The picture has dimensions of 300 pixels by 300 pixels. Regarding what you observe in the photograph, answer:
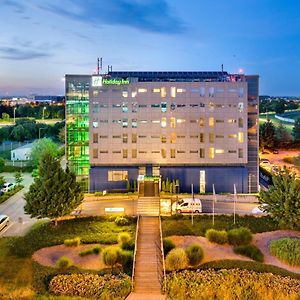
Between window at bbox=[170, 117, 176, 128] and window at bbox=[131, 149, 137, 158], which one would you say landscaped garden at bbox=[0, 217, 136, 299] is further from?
window at bbox=[170, 117, 176, 128]

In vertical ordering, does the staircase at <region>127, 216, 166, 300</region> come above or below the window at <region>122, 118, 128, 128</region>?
below

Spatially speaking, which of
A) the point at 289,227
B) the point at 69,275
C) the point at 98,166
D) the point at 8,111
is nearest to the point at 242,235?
the point at 289,227

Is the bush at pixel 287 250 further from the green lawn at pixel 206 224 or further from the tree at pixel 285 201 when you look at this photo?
the green lawn at pixel 206 224

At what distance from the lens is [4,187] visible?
44.1 meters

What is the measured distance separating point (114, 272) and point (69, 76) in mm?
26751

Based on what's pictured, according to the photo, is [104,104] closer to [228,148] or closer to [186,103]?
[186,103]

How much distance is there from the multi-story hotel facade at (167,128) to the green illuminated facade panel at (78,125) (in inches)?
4.4

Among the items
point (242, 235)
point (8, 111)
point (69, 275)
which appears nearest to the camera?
point (69, 275)

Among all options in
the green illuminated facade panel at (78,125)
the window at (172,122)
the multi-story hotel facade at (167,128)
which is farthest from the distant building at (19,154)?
the window at (172,122)

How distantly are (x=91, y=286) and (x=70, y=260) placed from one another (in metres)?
3.70

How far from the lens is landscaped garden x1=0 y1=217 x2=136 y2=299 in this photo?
21.4m

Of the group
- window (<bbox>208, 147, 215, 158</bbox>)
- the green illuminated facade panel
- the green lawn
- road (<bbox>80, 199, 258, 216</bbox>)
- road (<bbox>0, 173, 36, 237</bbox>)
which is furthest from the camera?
the green illuminated facade panel

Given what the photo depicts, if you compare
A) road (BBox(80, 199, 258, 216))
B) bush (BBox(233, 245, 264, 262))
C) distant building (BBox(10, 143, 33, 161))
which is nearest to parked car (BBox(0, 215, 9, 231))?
road (BBox(80, 199, 258, 216))

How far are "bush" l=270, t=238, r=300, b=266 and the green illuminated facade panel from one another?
24019mm
